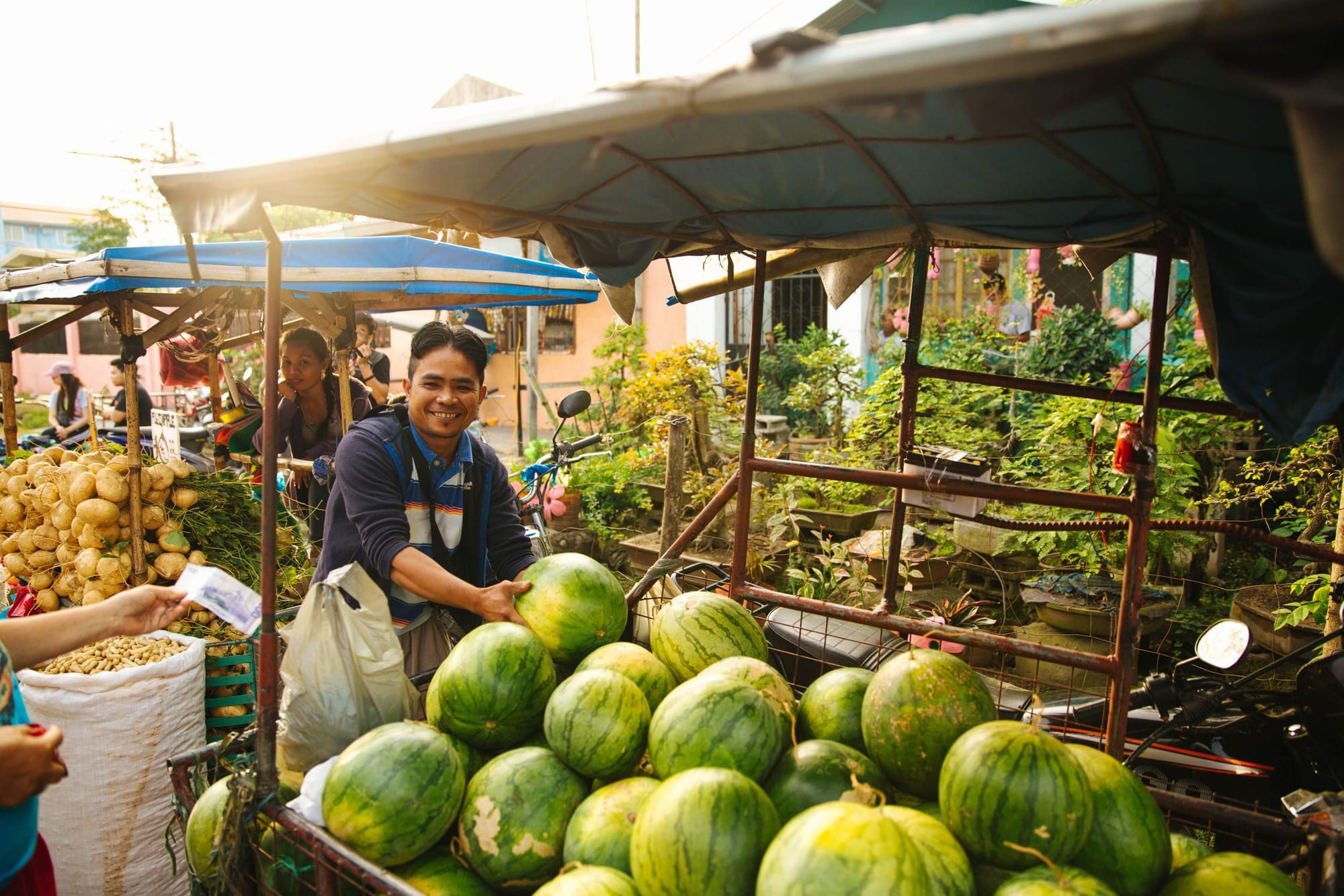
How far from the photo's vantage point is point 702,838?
1.45 m

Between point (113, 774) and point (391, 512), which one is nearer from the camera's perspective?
point (391, 512)

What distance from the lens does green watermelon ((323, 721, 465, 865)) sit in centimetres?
170

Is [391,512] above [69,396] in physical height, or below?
below

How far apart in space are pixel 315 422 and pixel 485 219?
13.7 feet

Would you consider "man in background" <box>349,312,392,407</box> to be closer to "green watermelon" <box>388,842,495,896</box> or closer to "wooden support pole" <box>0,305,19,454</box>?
"wooden support pole" <box>0,305,19,454</box>

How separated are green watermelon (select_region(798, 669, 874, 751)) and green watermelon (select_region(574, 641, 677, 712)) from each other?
1.27ft

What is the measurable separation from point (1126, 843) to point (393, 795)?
1.56 m

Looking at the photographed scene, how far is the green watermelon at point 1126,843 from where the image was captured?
156cm

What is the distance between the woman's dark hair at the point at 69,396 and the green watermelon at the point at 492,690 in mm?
11881

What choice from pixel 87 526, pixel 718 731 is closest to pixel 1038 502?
pixel 718 731

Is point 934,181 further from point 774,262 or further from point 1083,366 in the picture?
point 1083,366

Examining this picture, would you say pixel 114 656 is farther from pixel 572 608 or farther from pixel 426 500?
pixel 572 608

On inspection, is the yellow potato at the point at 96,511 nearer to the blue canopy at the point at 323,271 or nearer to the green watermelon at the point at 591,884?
the blue canopy at the point at 323,271

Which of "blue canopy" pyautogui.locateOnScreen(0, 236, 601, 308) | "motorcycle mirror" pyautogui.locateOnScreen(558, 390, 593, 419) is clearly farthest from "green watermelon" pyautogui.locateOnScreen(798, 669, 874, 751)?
"motorcycle mirror" pyautogui.locateOnScreen(558, 390, 593, 419)
